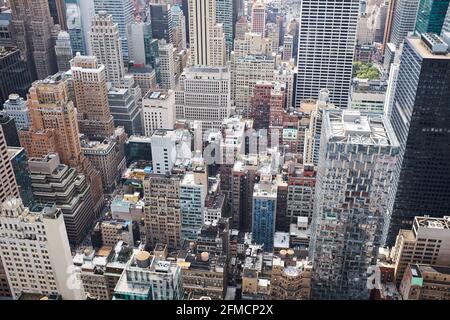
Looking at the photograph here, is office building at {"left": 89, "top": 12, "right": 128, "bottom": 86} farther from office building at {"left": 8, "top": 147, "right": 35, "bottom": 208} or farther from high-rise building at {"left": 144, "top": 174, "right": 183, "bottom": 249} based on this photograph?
high-rise building at {"left": 144, "top": 174, "right": 183, "bottom": 249}

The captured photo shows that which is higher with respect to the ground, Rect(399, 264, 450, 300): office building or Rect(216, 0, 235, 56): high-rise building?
Rect(216, 0, 235, 56): high-rise building

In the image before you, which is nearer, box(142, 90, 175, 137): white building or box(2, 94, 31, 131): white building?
box(2, 94, 31, 131): white building

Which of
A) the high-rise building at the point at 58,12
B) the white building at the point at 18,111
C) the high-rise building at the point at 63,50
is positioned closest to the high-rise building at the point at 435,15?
the high-rise building at the point at 63,50

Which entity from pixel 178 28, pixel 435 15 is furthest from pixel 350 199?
pixel 178 28

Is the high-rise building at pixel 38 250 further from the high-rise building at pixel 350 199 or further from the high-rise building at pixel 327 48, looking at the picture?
the high-rise building at pixel 327 48

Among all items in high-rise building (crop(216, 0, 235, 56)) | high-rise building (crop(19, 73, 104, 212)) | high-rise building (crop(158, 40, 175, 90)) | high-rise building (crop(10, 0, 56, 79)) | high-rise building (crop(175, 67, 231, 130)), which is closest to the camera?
high-rise building (crop(19, 73, 104, 212))

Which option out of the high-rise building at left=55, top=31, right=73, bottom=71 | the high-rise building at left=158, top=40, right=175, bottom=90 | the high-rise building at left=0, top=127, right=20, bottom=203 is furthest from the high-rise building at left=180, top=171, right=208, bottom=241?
the high-rise building at left=55, top=31, right=73, bottom=71
